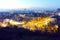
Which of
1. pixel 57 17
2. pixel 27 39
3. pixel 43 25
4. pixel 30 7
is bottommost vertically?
pixel 27 39

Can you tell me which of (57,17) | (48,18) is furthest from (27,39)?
(57,17)

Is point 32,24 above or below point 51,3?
below

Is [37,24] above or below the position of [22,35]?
above

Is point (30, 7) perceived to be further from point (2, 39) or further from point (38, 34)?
point (2, 39)

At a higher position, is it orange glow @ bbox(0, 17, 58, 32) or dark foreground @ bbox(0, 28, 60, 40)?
orange glow @ bbox(0, 17, 58, 32)

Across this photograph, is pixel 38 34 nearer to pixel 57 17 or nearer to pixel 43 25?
pixel 43 25

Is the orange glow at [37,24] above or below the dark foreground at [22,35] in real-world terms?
above
